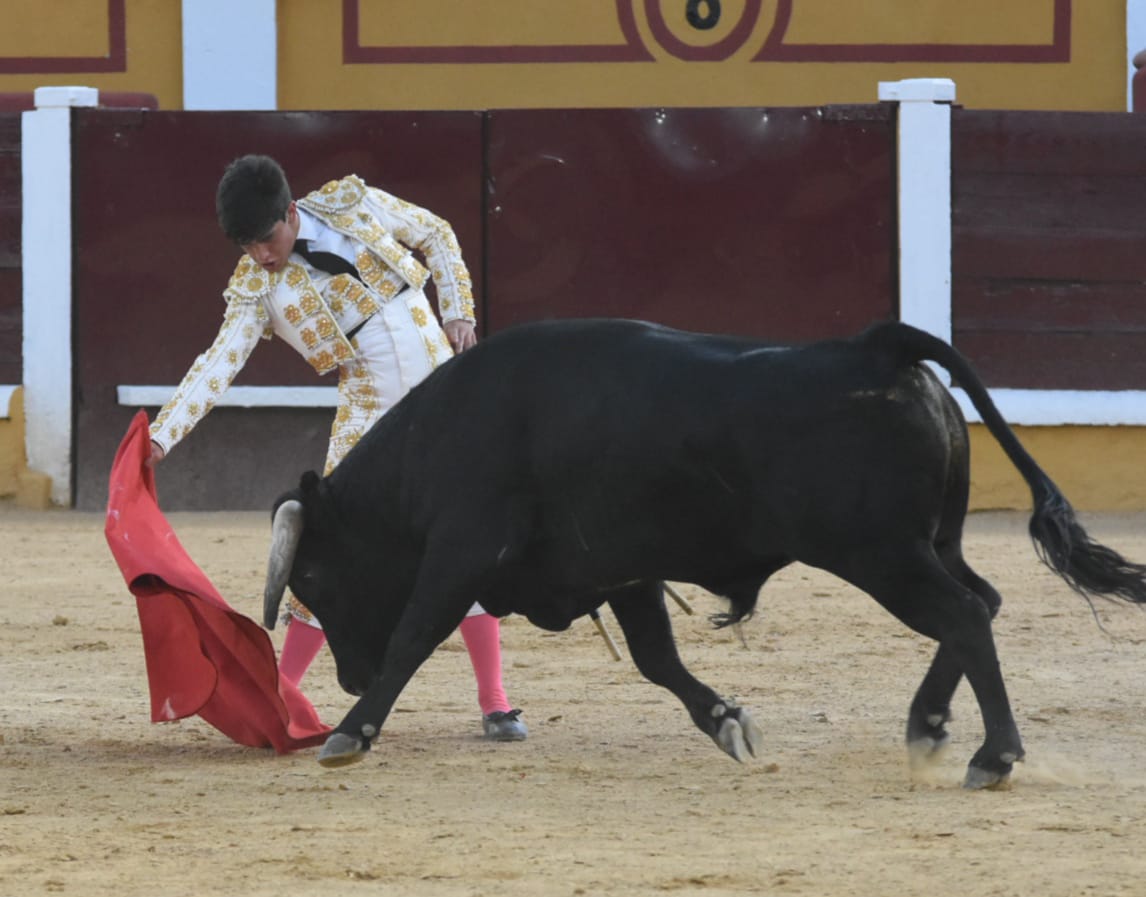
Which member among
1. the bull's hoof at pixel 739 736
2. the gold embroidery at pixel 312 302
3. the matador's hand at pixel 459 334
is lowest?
the bull's hoof at pixel 739 736

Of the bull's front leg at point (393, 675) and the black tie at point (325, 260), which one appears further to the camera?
the black tie at point (325, 260)

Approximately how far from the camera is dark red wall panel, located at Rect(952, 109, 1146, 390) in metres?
7.22

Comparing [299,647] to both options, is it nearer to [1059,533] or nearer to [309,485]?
[309,485]

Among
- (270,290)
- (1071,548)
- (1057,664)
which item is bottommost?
(1057,664)

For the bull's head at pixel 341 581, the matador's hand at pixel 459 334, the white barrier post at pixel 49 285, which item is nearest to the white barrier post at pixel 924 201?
the white barrier post at pixel 49 285

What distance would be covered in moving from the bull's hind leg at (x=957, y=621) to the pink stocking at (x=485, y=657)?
923 mm

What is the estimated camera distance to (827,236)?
23.8 feet

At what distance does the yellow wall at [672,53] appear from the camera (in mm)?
8578

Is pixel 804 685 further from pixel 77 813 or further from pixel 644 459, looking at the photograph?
pixel 77 813

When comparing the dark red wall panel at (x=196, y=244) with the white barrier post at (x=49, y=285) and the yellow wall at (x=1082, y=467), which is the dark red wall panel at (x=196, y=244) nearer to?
the white barrier post at (x=49, y=285)

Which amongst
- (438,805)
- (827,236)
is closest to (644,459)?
(438,805)

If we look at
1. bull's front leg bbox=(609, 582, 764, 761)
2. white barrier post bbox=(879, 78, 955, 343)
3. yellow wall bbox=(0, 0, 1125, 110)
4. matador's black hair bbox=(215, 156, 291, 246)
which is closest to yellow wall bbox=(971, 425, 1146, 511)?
white barrier post bbox=(879, 78, 955, 343)

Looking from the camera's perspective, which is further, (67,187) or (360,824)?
(67,187)

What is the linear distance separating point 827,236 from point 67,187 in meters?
2.61
